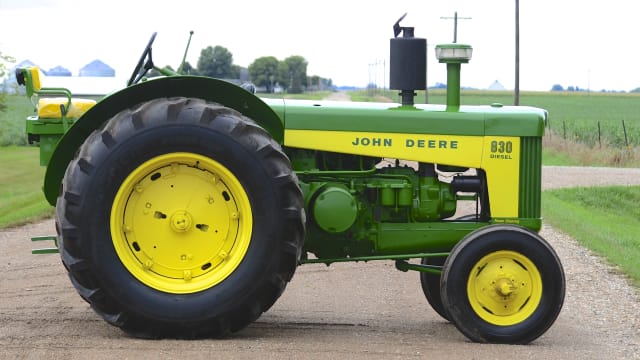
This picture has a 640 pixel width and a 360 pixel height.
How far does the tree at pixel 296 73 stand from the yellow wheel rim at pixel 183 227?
13992cm

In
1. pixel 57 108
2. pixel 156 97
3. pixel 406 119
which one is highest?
pixel 156 97

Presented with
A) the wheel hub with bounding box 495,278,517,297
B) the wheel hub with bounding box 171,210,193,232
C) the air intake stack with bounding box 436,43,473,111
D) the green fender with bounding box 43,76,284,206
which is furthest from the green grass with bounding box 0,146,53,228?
the wheel hub with bounding box 495,278,517,297

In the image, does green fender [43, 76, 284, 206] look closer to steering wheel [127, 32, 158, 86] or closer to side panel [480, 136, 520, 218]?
steering wheel [127, 32, 158, 86]

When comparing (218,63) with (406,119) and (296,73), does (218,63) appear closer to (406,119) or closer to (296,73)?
(296,73)

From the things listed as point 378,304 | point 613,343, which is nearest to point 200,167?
point 378,304

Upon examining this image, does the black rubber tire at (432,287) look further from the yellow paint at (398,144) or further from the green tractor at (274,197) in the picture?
the yellow paint at (398,144)

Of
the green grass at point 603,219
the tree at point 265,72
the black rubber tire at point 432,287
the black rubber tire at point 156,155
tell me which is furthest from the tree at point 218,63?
the black rubber tire at point 156,155

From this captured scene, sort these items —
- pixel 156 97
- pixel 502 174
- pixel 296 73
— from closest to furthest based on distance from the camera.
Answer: pixel 156 97 < pixel 502 174 < pixel 296 73

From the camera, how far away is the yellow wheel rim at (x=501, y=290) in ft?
24.1

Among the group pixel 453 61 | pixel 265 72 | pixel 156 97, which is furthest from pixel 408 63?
pixel 265 72

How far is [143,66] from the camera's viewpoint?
7.91 metres

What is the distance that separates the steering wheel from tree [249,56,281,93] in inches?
4814

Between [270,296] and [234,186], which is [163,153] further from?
[270,296]

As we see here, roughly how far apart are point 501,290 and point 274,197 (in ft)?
5.73
